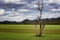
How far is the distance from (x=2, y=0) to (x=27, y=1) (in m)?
0.41

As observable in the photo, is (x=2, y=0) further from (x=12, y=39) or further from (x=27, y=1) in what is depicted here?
(x=12, y=39)

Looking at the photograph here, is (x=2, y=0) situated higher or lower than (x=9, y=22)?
higher

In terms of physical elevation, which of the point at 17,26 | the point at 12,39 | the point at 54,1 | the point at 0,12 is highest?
the point at 54,1

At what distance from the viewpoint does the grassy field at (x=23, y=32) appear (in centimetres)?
255

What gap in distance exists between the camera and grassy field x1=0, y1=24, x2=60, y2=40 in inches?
100

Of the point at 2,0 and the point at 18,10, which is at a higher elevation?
the point at 2,0

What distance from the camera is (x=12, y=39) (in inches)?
101

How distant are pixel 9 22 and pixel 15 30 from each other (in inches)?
6.5

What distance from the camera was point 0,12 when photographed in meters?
2.62

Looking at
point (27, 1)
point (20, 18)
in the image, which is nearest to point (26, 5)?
point (27, 1)

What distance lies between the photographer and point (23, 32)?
2.61m

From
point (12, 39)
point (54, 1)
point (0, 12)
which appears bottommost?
point (12, 39)

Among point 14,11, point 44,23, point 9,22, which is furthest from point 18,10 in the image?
point 44,23

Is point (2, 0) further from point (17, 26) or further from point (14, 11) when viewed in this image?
point (17, 26)
